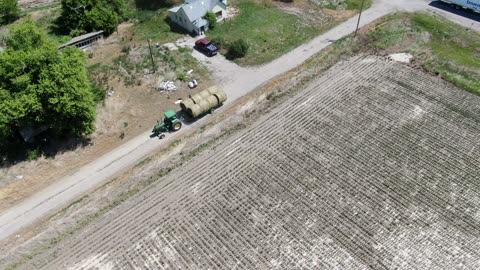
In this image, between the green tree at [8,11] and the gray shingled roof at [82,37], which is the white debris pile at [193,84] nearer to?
the gray shingled roof at [82,37]

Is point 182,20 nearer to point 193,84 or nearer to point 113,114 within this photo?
point 193,84

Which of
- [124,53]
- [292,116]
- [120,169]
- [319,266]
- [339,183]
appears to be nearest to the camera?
[319,266]

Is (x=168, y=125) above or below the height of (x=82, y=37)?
below

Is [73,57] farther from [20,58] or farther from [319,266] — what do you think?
[319,266]

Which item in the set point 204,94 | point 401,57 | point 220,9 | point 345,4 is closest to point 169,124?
point 204,94

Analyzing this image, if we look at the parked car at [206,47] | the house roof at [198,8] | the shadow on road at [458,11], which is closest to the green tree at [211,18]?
the house roof at [198,8]

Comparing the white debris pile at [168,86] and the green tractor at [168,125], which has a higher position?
the white debris pile at [168,86]

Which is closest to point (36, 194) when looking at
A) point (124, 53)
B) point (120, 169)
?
point (120, 169)
